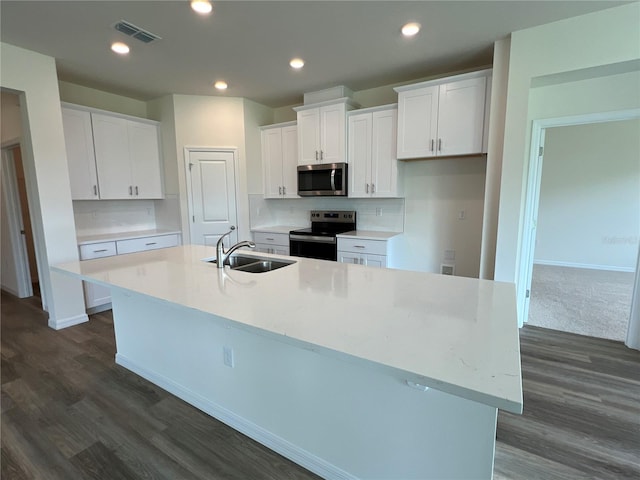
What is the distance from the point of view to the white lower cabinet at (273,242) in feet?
14.3

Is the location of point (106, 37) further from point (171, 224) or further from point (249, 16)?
point (171, 224)

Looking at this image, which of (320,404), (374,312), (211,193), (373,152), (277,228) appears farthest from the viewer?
(277,228)

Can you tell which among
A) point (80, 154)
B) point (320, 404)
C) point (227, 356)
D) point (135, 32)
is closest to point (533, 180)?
point (320, 404)

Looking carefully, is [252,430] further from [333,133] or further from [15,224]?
[15,224]

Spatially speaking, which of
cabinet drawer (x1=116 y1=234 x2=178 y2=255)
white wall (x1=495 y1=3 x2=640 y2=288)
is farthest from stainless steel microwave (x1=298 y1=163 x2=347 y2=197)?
cabinet drawer (x1=116 y1=234 x2=178 y2=255)

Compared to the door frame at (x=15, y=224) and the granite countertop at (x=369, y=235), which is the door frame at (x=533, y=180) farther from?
the door frame at (x=15, y=224)

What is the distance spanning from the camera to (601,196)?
17.3ft

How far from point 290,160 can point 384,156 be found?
1.42 metres

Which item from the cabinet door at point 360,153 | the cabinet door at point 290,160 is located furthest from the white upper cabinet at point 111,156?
the cabinet door at point 360,153

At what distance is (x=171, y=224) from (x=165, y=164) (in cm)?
85

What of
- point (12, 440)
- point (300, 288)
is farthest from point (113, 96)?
point (300, 288)

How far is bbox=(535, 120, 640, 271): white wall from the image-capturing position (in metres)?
5.08

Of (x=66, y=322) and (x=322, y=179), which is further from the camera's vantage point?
(x=322, y=179)

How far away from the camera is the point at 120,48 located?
9.35 feet
